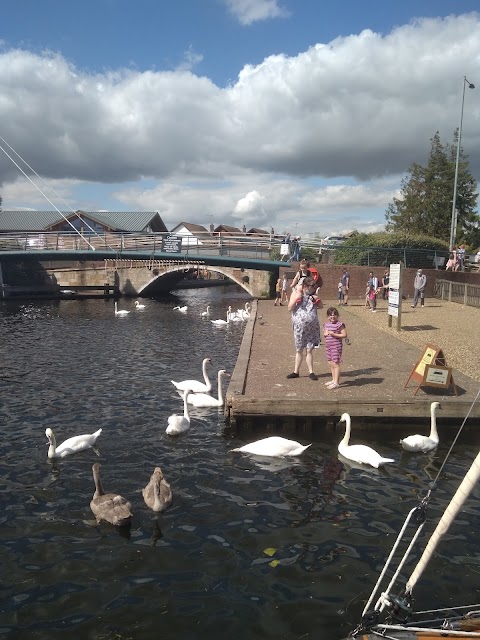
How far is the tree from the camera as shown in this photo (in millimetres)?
41531

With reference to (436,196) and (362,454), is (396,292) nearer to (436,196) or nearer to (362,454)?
(362,454)

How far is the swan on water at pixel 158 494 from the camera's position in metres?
6.87

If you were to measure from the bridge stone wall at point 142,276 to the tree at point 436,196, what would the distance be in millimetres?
12506

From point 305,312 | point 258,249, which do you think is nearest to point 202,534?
point 305,312

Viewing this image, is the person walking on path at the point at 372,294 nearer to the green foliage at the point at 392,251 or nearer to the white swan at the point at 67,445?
the green foliage at the point at 392,251

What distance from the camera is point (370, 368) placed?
41.8ft

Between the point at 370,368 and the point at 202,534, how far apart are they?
7.44 metres

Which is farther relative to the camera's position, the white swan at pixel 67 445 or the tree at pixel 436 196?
the tree at pixel 436 196

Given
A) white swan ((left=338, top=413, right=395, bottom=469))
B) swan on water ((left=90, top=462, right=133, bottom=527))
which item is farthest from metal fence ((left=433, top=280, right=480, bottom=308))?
swan on water ((left=90, top=462, right=133, bottom=527))

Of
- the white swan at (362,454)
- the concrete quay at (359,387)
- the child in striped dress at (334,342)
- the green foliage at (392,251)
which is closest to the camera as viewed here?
the white swan at (362,454)

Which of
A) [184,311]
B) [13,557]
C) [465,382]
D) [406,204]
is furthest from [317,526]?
[406,204]

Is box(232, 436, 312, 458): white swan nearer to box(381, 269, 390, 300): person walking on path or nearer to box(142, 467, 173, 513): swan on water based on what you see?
box(142, 467, 173, 513): swan on water

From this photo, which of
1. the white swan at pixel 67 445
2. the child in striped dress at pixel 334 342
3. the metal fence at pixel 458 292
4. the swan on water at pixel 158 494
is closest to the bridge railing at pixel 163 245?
the metal fence at pixel 458 292

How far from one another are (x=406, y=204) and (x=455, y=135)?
6211mm
